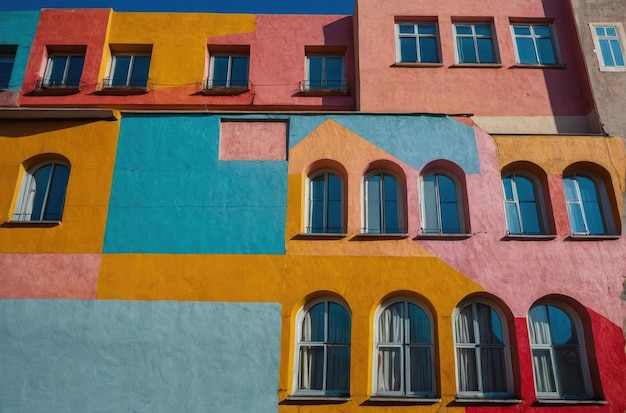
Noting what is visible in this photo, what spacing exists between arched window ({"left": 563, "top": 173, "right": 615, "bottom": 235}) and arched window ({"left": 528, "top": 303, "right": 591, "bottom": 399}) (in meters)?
2.30

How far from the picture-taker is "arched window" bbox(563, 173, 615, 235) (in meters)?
Result: 14.9

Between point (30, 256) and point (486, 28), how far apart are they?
14453 mm

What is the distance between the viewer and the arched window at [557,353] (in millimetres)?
13242

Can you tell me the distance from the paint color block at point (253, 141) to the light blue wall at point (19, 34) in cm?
741

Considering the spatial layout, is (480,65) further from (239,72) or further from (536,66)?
(239,72)

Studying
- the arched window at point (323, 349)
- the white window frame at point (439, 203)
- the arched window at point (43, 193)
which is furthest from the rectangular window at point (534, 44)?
the arched window at point (43, 193)

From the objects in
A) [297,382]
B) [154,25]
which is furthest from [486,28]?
[297,382]

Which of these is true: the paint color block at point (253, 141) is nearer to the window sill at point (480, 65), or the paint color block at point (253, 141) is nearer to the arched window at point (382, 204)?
the arched window at point (382, 204)

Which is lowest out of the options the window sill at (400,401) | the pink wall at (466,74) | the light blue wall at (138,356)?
the window sill at (400,401)

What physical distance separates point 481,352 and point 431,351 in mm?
1141

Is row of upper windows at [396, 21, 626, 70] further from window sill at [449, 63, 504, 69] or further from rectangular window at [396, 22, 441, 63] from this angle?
window sill at [449, 63, 504, 69]

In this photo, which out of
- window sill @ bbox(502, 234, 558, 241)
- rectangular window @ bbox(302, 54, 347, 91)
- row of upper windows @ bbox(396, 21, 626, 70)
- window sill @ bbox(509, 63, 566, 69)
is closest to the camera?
window sill @ bbox(502, 234, 558, 241)

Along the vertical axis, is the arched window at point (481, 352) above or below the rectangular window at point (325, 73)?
below

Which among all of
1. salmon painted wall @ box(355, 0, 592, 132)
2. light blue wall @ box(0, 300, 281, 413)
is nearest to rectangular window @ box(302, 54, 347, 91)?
salmon painted wall @ box(355, 0, 592, 132)
